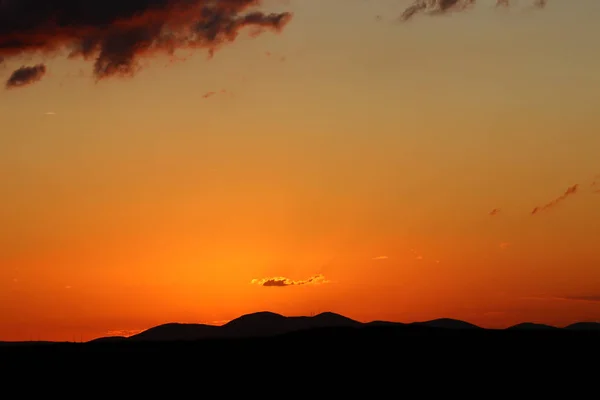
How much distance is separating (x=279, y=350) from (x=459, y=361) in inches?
556

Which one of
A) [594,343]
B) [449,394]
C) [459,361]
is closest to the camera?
[449,394]

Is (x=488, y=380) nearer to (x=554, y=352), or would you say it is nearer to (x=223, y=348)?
(x=554, y=352)

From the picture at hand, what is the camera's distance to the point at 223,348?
79.7 metres

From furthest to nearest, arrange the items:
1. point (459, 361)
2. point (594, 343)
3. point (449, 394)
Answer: point (594, 343)
point (459, 361)
point (449, 394)

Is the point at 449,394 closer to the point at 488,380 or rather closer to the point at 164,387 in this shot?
the point at 488,380

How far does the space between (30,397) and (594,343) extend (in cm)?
4347

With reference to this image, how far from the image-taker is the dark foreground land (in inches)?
2714

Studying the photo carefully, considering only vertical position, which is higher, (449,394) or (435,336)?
(435,336)

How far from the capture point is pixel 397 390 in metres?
65.9

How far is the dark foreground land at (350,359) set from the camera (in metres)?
68.9

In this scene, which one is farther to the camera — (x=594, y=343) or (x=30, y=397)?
(x=594, y=343)

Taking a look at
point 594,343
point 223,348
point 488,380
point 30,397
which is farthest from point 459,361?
point 30,397

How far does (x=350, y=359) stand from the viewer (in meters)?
73.6

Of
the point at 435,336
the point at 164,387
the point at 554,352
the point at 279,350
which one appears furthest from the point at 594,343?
the point at 164,387
